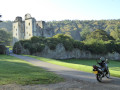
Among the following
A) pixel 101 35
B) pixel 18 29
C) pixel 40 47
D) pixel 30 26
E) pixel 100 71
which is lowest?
pixel 100 71

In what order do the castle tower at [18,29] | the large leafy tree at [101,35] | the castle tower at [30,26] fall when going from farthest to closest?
the large leafy tree at [101,35], the castle tower at [18,29], the castle tower at [30,26]

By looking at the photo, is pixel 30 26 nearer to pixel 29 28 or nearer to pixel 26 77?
pixel 29 28

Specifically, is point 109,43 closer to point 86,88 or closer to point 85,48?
point 85,48

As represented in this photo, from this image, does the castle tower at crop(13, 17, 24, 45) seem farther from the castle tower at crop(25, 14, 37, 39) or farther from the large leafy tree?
the large leafy tree

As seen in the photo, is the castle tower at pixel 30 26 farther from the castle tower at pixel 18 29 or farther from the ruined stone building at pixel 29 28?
the castle tower at pixel 18 29

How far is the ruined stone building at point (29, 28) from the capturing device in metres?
52.6

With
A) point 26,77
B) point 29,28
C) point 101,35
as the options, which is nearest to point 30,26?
point 29,28

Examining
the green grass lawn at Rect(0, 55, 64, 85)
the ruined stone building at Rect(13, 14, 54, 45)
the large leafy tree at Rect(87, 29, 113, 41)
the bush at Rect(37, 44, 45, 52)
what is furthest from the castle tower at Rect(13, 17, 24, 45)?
the green grass lawn at Rect(0, 55, 64, 85)

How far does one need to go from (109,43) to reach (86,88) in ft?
152

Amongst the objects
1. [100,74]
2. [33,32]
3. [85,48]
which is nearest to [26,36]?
[33,32]

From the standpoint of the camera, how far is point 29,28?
174ft

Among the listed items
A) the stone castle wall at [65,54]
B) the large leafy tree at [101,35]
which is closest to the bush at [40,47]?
the stone castle wall at [65,54]

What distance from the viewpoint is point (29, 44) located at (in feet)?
125

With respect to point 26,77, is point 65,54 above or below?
above
